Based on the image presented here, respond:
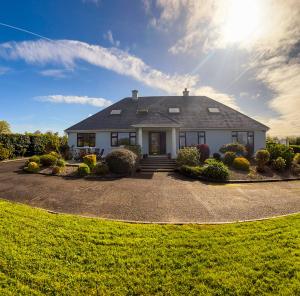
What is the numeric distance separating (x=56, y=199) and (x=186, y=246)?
551 cm

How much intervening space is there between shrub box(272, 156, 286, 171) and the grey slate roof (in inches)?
253

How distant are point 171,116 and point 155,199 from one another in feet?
47.8

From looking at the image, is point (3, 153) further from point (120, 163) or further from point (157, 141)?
point (157, 141)

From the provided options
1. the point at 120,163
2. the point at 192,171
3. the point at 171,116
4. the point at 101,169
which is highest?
the point at 171,116

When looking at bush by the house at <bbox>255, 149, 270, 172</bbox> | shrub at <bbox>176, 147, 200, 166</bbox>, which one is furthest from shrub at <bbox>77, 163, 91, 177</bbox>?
bush by the house at <bbox>255, 149, 270, 172</bbox>

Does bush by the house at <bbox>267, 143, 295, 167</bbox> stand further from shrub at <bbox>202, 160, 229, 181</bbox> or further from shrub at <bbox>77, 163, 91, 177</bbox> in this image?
shrub at <bbox>77, 163, 91, 177</bbox>

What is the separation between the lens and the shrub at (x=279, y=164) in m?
14.0

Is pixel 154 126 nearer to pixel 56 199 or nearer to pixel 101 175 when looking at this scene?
pixel 101 175

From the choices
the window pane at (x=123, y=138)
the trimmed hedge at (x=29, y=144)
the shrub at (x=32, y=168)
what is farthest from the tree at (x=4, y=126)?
the shrub at (x=32, y=168)

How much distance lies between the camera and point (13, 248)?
12.8 feet

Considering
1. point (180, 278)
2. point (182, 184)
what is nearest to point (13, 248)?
point (180, 278)

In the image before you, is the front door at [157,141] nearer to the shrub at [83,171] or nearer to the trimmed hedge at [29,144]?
the shrub at [83,171]

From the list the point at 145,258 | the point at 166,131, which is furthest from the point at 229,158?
the point at 145,258

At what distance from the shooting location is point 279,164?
1395 centimetres
